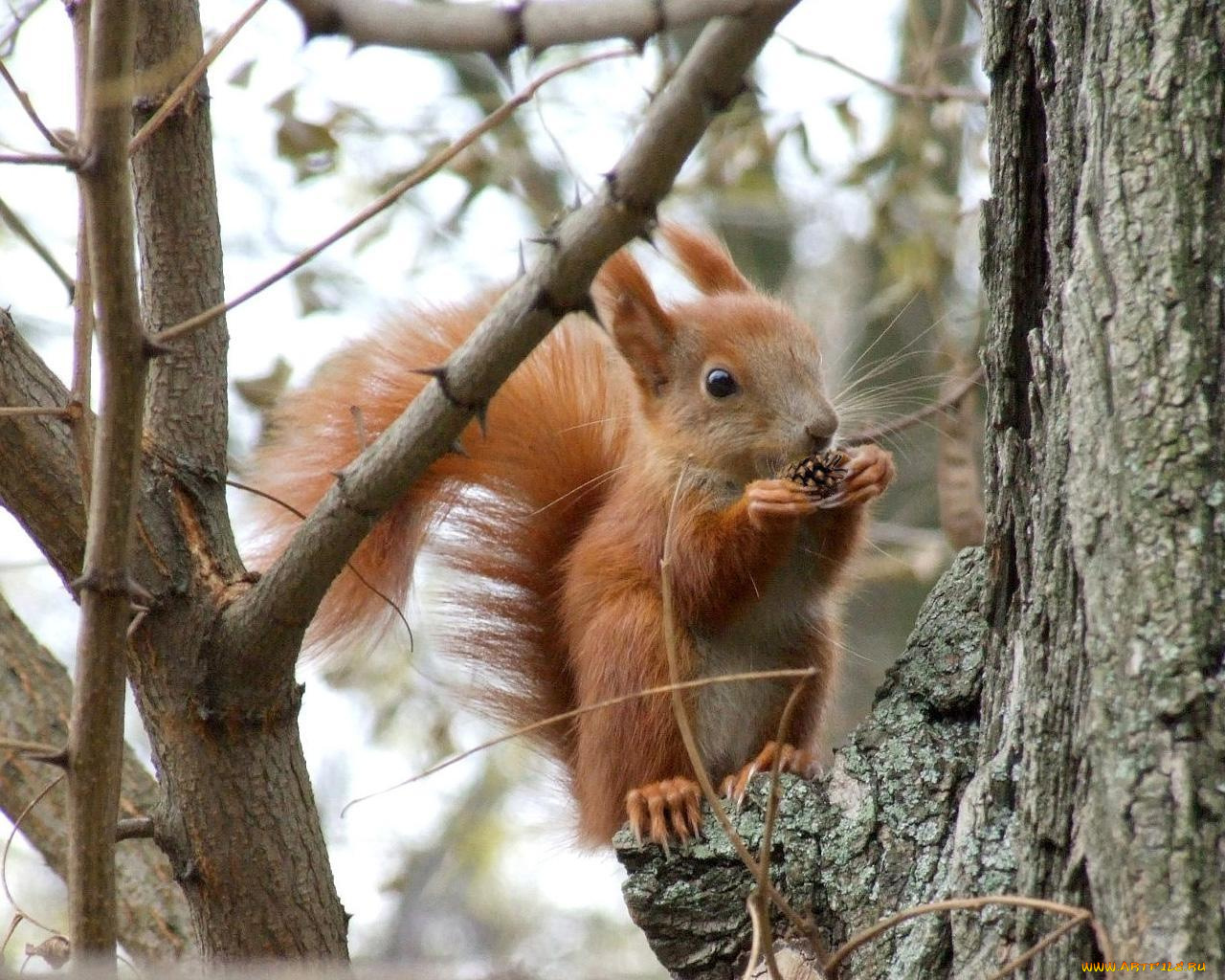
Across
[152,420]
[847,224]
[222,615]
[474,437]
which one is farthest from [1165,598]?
[847,224]

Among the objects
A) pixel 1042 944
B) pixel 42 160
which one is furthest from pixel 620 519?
pixel 42 160

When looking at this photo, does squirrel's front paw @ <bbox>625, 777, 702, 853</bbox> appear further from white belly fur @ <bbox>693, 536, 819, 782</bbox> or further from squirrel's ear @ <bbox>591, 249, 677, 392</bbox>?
squirrel's ear @ <bbox>591, 249, 677, 392</bbox>

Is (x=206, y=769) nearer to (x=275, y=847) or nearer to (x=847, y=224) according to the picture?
(x=275, y=847)

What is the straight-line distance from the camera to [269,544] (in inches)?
95.1

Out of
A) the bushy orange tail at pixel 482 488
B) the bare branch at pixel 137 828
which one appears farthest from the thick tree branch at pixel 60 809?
the bare branch at pixel 137 828

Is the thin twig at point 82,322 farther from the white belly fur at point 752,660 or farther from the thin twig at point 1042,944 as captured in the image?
the white belly fur at point 752,660

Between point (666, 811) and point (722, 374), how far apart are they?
0.96 meters

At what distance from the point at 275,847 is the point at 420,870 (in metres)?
4.73

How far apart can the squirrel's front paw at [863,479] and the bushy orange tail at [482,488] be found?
1.76 feet

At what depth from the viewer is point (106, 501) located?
110cm

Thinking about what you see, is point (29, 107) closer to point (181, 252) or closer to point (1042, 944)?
point (181, 252)

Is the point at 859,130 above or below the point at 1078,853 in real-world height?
above

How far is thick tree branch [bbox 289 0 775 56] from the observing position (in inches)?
23.7

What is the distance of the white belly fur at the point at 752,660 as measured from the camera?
2.46 m
